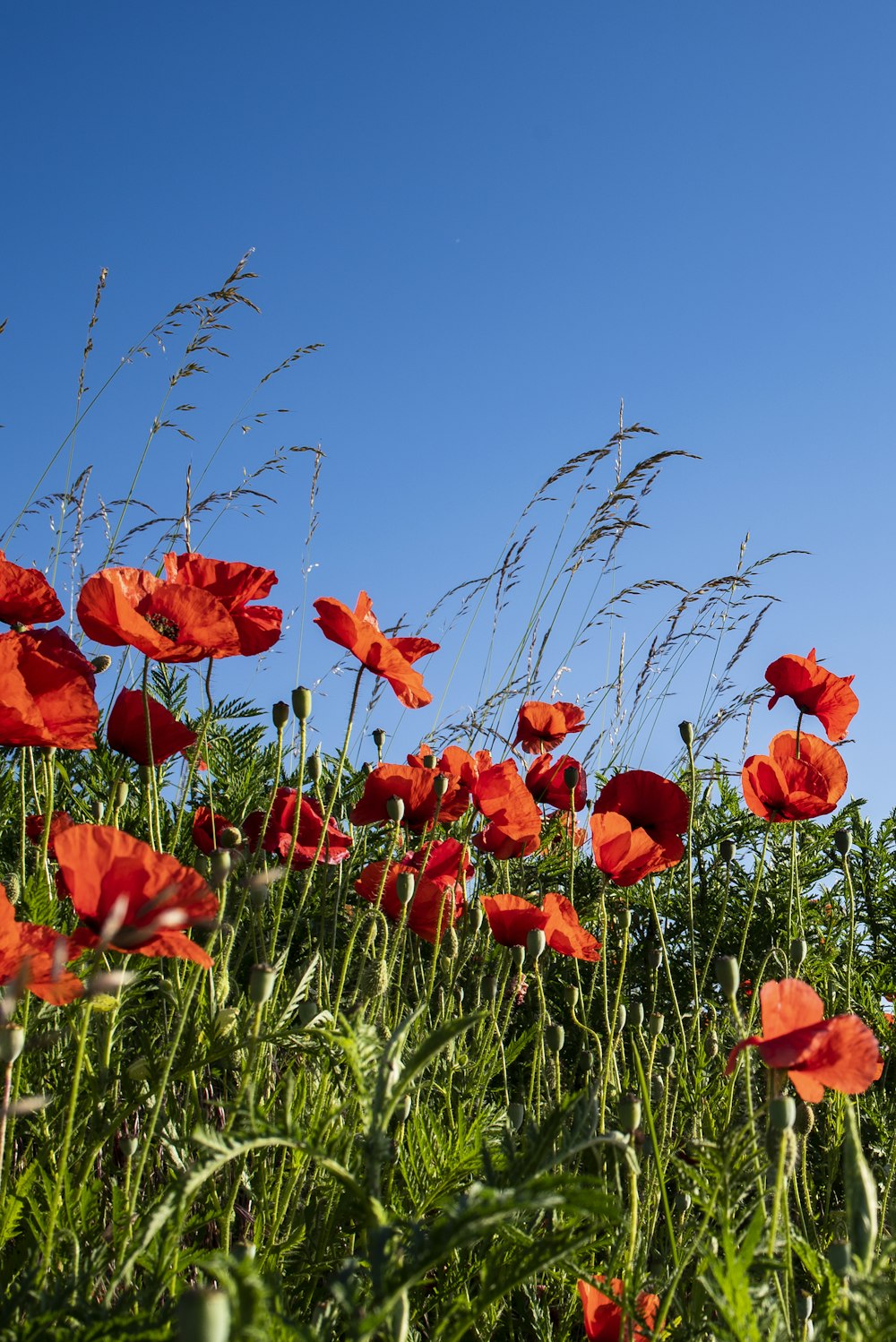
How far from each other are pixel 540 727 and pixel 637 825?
495 millimetres

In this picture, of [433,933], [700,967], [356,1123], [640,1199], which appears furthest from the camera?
[700,967]

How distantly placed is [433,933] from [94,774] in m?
1.00

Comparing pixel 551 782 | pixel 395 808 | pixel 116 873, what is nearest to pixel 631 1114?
pixel 116 873

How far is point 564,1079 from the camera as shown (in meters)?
2.44

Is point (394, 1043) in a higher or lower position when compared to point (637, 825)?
lower

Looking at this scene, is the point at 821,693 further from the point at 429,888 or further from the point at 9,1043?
the point at 9,1043

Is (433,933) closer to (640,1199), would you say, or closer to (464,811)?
(464,811)

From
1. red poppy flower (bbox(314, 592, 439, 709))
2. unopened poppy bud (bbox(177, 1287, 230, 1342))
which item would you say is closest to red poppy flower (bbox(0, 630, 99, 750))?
red poppy flower (bbox(314, 592, 439, 709))

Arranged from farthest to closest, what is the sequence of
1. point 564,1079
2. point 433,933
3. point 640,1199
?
point 564,1079
point 433,933
point 640,1199

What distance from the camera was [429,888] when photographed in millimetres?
1922

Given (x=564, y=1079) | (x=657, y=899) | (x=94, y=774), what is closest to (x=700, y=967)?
(x=657, y=899)

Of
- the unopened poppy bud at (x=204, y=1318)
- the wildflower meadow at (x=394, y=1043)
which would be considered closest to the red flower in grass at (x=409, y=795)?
the wildflower meadow at (x=394, y=1043)

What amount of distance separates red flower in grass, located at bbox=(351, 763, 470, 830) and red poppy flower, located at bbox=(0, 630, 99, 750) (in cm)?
76

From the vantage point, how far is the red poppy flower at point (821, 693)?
2.41m
